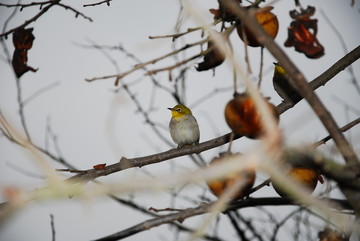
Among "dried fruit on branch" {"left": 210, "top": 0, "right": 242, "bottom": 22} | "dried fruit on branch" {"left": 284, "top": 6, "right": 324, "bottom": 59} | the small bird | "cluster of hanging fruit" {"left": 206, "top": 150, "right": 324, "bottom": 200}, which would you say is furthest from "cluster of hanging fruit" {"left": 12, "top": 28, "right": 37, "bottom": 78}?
the small bird

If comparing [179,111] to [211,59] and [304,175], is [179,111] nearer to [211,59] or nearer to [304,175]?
[211,59]

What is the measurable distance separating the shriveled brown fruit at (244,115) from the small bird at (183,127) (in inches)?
139

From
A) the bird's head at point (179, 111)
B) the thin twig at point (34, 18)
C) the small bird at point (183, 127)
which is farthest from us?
the bird's head at point (179, 111)

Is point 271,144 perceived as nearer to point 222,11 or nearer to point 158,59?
point 158,59

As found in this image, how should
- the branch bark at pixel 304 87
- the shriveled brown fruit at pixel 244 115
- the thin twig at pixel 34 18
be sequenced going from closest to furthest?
the branch bark at pixel 304 87 < the shriveled brown fruit at pixel 244 115 < the thin twig at pixel 34 18

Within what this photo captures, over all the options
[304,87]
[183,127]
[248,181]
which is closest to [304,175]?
[248,181]

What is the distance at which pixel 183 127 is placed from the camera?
479cm

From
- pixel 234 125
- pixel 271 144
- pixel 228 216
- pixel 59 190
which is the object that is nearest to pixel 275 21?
pixel 234 125

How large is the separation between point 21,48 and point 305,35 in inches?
66.1

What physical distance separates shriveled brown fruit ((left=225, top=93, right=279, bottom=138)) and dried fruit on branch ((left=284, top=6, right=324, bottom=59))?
763 mm

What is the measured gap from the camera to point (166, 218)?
4.18 ft

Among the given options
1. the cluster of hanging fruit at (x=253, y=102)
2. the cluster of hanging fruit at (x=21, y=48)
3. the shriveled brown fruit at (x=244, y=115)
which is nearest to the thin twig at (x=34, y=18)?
the cluster of hanging fruit at (x=21, y=48)

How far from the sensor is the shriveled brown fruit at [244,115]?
120 centimetres

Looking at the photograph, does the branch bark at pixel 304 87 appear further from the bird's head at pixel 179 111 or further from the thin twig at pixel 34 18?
the bird's head at pixel 179 111
